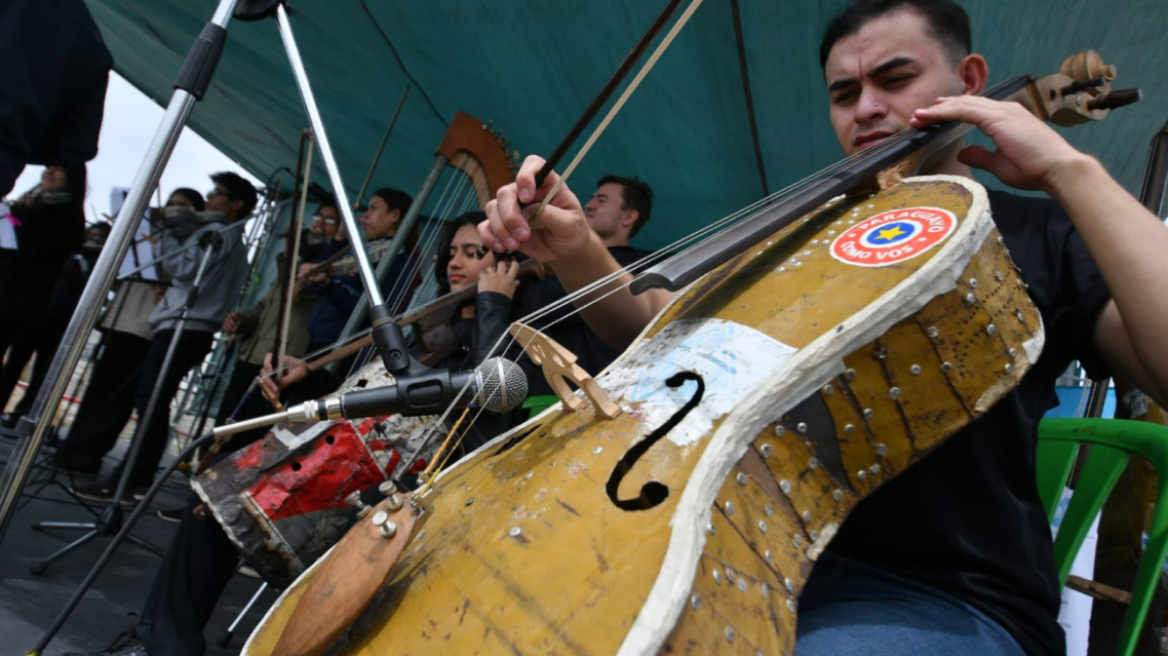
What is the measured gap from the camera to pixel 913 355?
605 millimetres

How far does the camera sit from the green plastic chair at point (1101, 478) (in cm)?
87

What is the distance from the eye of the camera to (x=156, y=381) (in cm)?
321

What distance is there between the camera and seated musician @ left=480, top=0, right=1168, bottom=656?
68cm

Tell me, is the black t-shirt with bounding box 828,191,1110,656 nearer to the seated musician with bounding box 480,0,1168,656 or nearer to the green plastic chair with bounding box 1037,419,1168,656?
the seated musician with bounding box 480,0,1168,656

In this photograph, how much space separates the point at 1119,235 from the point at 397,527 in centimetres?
75

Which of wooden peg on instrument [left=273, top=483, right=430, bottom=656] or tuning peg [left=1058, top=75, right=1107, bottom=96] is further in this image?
tuning peg [left=1058, top=75, right=1107, bottom=96]

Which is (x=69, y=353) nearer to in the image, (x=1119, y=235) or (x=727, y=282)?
(x=727, y=282)

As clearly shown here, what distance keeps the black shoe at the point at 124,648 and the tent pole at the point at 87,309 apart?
855mm

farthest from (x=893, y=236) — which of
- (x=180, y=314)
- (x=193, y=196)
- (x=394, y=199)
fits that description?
(x=193, y=196)

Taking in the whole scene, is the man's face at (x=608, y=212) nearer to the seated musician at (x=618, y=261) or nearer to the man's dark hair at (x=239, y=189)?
the seated musician at (x=618, y=261)

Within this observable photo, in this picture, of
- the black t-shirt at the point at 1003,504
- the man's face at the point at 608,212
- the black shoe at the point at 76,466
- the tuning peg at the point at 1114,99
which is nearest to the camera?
the black t-shirt at the point at 1003,504

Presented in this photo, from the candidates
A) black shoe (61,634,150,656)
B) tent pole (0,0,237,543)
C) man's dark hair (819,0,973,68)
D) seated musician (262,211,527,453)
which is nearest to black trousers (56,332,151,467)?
seated musician (262,211,527,453)

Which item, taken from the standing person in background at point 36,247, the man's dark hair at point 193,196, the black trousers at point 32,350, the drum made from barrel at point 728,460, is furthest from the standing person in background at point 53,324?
the drum made from barrel at point 728,460

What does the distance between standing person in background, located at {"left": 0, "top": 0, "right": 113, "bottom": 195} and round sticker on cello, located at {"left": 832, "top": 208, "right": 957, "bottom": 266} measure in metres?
1.40
